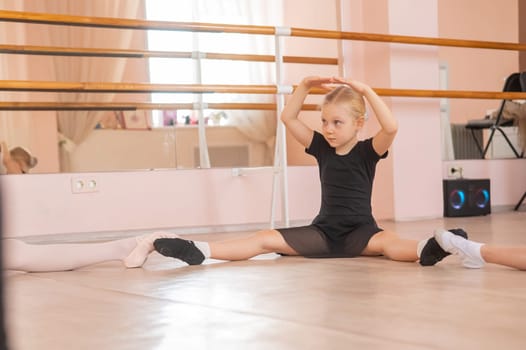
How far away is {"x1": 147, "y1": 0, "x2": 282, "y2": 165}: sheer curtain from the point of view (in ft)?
11.5

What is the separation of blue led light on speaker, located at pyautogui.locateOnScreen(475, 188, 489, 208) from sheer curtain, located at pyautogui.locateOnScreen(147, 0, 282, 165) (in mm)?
1183

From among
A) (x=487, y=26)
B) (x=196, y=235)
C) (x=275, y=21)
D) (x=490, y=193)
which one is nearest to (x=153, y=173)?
(x=196, y=235)

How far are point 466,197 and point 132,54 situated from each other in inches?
75.2

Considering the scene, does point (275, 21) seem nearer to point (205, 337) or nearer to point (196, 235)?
point (196, 235)

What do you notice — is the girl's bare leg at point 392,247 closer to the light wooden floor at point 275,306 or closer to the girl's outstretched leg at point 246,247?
the light wooden floor at point 275,306

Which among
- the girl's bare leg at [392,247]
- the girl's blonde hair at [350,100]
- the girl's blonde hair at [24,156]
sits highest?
the girl's blonde hair at [350,100]

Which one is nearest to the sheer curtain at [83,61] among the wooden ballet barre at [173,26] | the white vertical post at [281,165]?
the wooden ballet barre at [173,26]

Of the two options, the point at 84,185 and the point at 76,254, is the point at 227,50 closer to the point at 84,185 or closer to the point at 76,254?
the point at 84,185

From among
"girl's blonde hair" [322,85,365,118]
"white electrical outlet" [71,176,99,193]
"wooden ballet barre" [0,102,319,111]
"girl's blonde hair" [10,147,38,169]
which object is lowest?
"white electrical outlet" [71,176,99,193]

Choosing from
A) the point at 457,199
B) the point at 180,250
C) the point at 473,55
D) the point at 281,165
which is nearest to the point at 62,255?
the point at 180,250

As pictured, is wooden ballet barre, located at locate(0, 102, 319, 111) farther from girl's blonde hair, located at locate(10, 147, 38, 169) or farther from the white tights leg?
the white tights leg

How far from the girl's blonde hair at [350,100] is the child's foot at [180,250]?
0.55 meters

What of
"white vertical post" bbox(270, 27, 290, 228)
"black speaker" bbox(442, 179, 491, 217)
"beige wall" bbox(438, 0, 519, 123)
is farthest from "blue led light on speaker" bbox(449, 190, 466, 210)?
"white vertical post" bbox(270, 27, 290, 228)

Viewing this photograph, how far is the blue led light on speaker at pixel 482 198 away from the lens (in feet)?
12.7
